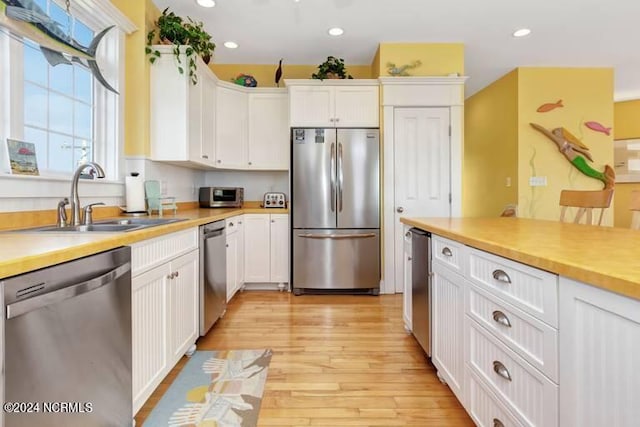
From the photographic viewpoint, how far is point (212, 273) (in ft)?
7.92

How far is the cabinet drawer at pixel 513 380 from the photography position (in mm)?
919

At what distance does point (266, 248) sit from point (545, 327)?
2.95 m

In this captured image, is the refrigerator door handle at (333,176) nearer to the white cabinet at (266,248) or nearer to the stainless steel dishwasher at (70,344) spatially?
the white cabinet at (266,248)

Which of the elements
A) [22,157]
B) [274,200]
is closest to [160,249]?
[22,157]

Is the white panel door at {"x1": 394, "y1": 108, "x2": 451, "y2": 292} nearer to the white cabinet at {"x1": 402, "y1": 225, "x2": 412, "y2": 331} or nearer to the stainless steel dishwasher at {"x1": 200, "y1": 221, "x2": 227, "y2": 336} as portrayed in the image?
the white cabinet at {"x1": 402, "y1": 225, "x2": 412, "y2": 331}

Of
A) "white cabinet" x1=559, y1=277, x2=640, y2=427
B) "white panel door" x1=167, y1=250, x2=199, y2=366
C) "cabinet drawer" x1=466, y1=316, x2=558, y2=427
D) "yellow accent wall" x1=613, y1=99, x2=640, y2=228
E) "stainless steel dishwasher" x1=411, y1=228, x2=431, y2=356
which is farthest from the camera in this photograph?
"yellow accent wall" x1=613, y1=99, x2=640, y2=228

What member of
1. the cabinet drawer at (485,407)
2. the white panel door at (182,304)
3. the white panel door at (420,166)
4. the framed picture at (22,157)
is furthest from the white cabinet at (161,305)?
the white panel door at (420,166)

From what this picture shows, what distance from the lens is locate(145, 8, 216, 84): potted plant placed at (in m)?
2.67

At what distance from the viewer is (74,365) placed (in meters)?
1.00

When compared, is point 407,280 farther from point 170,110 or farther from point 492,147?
point 492,147

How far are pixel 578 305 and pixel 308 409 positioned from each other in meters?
1.27

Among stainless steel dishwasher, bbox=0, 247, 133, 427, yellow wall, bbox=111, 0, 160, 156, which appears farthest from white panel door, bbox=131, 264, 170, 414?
yellow wall, bbox=111, 0, 160, 156

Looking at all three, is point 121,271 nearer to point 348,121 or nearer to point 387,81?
point 348,121

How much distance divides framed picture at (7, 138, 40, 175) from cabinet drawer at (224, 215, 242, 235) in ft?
4.47
